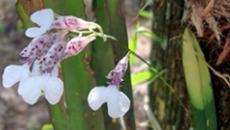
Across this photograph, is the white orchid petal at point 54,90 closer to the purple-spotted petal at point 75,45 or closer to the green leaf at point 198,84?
the purple-spotted petal at point 75,45

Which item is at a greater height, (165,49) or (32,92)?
(32,92)

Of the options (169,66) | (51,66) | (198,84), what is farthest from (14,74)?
(169,66)

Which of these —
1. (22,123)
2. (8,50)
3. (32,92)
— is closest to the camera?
(32,92)

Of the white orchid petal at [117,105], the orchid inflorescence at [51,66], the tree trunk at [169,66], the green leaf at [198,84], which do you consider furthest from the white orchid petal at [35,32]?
the tree trunk at [169,66]

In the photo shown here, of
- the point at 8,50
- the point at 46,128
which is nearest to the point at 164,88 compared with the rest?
the point at 46,128

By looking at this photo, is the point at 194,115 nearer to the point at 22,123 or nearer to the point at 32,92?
the point at 32,92

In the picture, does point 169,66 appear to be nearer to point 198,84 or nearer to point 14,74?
point 198,84
